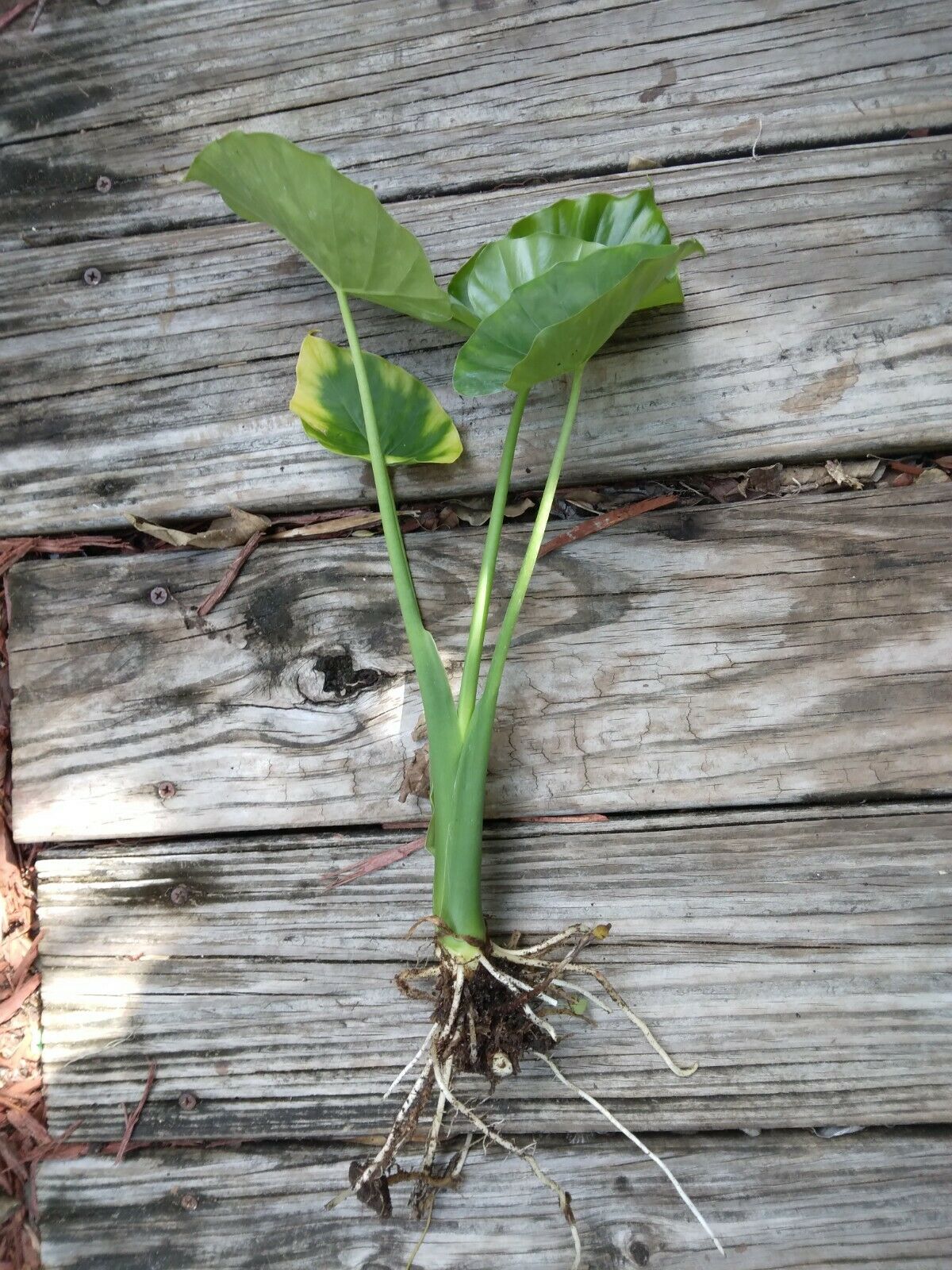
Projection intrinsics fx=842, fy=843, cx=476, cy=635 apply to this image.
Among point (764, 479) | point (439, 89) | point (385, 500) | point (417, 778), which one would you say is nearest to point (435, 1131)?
point (417, 778)

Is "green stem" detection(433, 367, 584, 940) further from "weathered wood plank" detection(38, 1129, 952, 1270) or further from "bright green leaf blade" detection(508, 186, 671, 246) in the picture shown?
"weathered wood plank" detection(38, 1129, 952, 1270)

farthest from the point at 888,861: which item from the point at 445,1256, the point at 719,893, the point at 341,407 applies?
the point at 341,407

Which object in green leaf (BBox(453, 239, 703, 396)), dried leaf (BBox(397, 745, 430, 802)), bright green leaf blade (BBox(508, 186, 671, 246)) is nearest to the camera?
green leaf (BBox(453, 239, 703, 396))

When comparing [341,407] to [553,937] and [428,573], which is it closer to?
[428,573]

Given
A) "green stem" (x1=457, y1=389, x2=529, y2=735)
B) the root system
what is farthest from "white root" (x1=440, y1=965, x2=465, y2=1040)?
"green stem" (x1=457, y1=389, x2=529, y2=735)

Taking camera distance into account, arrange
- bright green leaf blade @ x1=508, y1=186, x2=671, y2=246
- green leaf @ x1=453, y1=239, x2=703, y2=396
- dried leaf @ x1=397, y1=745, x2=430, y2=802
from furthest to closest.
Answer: dried leaf @ x1=397, y1=745, x2=430, y2=802 < bright green leaf blade @ x1=508, y1=186, x2=671, y2=246 < green leaf @ x1=453, y1=239, x2=703, y2=396

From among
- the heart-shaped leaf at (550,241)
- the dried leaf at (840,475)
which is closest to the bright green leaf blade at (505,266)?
the heart-shaped leaf at (550,241)

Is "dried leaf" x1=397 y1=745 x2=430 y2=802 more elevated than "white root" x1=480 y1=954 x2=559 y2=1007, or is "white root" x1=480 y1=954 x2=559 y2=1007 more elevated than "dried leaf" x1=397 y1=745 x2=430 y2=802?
"dried leaf" x1=397 y1=745 x2=430 y2=802
